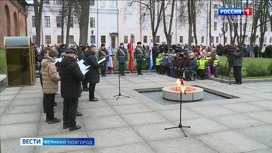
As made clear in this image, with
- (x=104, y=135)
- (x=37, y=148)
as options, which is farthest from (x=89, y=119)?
(x=37, y=148)

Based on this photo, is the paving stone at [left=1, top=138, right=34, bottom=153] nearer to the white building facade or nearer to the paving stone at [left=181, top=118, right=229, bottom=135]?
the paving stone at [left=181, top=118, right=229, bottom=135]

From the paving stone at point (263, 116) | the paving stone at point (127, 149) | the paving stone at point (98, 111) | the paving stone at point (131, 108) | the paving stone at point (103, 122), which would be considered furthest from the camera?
the paving stone at point (131, 108)

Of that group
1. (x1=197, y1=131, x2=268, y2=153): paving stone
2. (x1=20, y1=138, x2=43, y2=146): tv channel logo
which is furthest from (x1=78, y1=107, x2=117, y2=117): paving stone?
(x1=20, y1=138, x2=43, y2=146): tv channel logo

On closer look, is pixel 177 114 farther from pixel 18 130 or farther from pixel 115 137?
pixel 18 130

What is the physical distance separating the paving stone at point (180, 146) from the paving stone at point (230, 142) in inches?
7.4

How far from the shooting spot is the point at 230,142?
5801 millimetres

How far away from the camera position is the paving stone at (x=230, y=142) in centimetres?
548

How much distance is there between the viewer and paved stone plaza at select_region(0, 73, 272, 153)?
5567 mm

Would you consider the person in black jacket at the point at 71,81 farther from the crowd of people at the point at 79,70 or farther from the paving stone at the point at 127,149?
the paving stone at the point at 127,149

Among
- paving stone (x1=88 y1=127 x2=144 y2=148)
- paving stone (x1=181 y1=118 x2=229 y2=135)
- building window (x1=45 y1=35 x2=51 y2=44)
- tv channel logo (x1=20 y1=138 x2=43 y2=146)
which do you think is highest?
building window (x1=45 y1=35 x2=51 y2=44)

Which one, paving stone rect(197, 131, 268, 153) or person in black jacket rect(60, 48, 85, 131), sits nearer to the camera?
paving stone rect(197, 131, 268, 153)

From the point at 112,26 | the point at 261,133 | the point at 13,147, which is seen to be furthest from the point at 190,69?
the point at 112,26

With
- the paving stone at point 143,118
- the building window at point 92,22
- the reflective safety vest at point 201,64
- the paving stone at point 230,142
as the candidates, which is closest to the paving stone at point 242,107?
the paving stone at point 230,142

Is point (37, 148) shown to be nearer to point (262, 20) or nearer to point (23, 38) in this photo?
point (23, 38)
